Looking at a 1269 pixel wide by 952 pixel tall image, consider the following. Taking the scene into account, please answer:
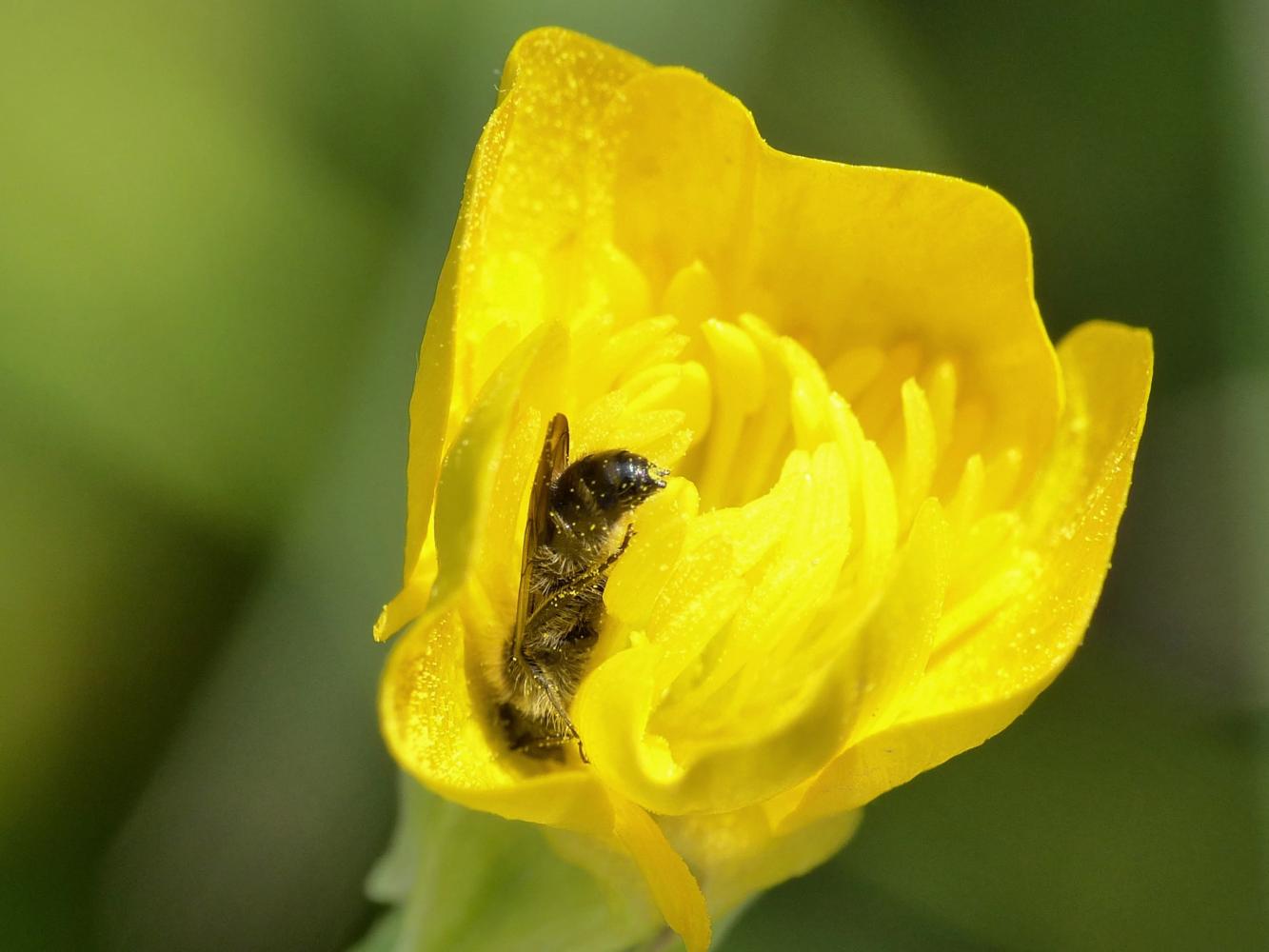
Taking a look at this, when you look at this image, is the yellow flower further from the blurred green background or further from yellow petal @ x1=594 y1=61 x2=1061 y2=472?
the blurred green background

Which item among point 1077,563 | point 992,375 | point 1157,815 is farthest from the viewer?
point 1157,815

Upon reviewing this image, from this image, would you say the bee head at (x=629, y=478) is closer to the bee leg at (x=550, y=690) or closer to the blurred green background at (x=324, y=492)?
the bee leg at (x=550, y=690)

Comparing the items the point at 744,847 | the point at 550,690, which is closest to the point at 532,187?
the point at 550,690

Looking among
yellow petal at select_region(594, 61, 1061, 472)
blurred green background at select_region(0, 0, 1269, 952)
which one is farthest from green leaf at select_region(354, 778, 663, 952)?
yellow petal at select_region(594, 61, 1061, 472)

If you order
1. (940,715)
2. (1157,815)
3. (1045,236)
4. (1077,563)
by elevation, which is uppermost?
(1045,236)

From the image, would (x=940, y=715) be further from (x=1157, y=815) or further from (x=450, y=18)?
(x=450, y=18)

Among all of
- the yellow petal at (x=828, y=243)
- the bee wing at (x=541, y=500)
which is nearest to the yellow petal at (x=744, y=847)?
the bee wing at (x=541, y=500)

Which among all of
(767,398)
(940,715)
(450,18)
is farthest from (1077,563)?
(450,18)
